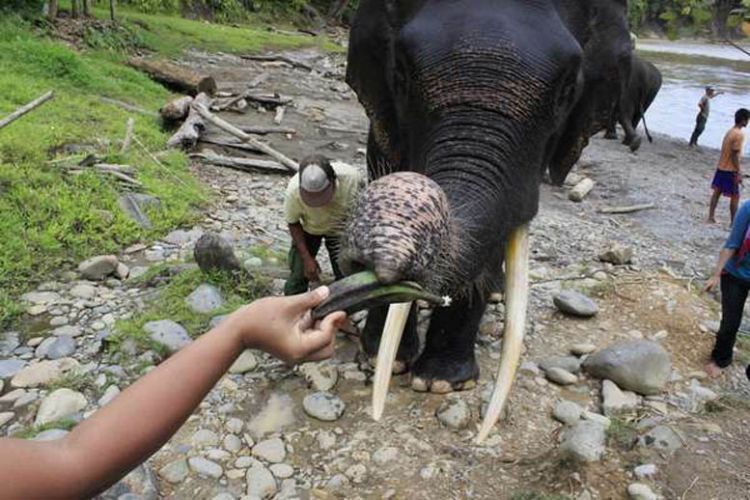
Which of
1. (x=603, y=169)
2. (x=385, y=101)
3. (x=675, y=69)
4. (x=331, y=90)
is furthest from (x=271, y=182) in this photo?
(x=675, y=69)

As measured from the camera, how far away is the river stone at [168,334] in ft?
13.2

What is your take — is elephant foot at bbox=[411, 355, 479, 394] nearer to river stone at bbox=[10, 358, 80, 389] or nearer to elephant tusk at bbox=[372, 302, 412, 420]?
elephant tusk at bbox=[372, 302, 412, 420]

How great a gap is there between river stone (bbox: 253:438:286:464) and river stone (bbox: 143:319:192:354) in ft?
2.91

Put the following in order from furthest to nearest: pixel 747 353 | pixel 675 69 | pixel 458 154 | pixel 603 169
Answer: pixel 675 69
pixel 603 169
pixel 747 353
pixel 458 154

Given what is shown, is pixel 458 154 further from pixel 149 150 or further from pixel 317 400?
pixel 149 150

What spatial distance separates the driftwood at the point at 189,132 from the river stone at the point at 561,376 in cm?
576

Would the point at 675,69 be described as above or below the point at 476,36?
below

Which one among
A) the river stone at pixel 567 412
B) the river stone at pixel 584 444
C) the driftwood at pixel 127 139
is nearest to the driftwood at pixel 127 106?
the driftwood at pixel 127 139

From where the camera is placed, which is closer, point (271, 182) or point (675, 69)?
point (271, 182)

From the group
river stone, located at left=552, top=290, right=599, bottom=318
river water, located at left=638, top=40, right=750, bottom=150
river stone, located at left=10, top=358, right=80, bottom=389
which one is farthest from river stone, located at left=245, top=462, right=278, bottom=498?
river water, located at left=638, top=40, right=750, bottom=150

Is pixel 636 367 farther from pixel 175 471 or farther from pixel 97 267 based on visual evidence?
pixel 97 267

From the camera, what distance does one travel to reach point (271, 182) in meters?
7.98

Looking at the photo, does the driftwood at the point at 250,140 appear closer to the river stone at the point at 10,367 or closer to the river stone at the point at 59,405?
the river stone at the point at 10,367

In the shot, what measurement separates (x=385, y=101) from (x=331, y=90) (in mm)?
13530
